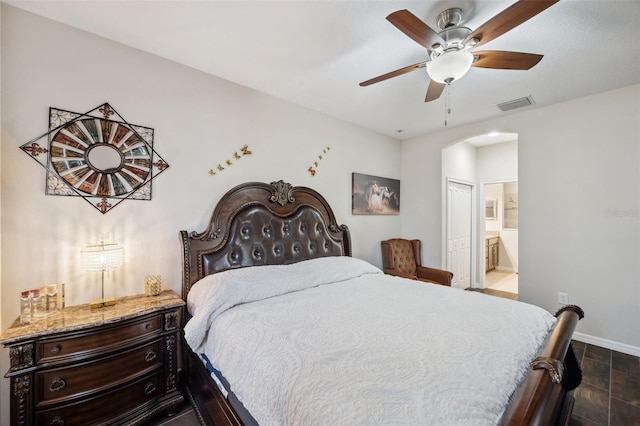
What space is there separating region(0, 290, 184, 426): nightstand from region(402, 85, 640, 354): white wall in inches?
157

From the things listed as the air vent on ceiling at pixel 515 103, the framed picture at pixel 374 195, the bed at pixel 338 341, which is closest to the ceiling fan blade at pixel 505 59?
the air vent on ceiling at pixel 515 103

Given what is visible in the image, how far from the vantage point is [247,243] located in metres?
2.55

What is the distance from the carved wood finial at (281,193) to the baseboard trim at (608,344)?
3.62 metres

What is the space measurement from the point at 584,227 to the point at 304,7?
3.63 m

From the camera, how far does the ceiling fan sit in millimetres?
1377

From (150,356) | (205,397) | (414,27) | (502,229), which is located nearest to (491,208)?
(502,229)

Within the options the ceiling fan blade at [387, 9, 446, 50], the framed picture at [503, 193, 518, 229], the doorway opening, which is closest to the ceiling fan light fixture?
the ceiling fan blade at [387, 9, 446, 50]

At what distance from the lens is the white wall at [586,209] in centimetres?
273

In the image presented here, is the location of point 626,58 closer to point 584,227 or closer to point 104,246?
point 584,227

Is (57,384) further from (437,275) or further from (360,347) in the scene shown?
(437,275)

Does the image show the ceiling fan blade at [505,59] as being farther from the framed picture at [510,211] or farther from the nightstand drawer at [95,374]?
the framed picture at [510,211]

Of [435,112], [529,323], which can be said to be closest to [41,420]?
[529,323]

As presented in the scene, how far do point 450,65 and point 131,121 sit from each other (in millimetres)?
2358

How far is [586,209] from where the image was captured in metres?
2.96
